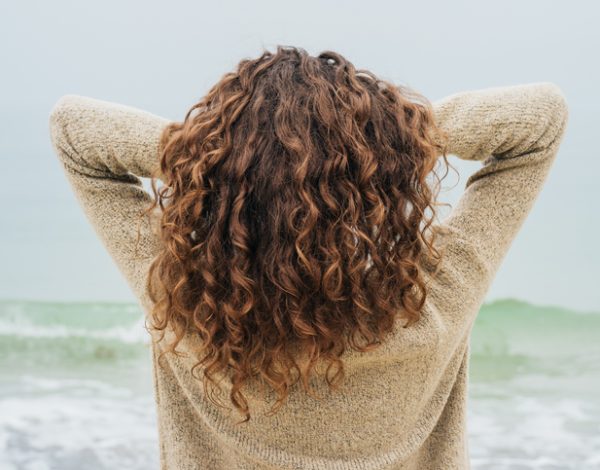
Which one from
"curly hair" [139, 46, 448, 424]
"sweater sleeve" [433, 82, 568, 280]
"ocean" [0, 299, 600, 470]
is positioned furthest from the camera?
"ocean" [0, 299, 600, 470]

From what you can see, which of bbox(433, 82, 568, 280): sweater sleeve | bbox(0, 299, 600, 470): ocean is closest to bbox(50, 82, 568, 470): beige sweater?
bbox(433, 82, 568, 280): sweater sleeve

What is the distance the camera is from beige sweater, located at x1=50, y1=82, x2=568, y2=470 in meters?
1.03

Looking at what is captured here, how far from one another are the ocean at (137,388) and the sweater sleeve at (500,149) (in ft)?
8.56

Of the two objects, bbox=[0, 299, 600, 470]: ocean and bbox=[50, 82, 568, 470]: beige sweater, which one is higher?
bbox=[50, 82, 568, 470]: beige sweater

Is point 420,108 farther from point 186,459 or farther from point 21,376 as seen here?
point 21,376

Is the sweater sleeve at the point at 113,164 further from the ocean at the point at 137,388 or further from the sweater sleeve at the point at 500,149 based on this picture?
the ocean at the point at 137,388

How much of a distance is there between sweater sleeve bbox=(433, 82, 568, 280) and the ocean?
2609 millimetres

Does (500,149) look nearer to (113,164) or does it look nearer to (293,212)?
(293,212)

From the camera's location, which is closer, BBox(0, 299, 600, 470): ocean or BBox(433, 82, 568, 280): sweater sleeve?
BBox(433, 82, 568, 280): sweater sleeve

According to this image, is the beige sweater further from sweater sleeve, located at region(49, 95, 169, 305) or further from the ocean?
the ocean

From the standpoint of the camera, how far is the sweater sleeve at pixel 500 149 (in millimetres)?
1021

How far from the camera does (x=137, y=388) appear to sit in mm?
4383

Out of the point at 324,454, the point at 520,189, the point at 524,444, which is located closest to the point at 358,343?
the point at 324,454

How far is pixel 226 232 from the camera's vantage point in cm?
92
